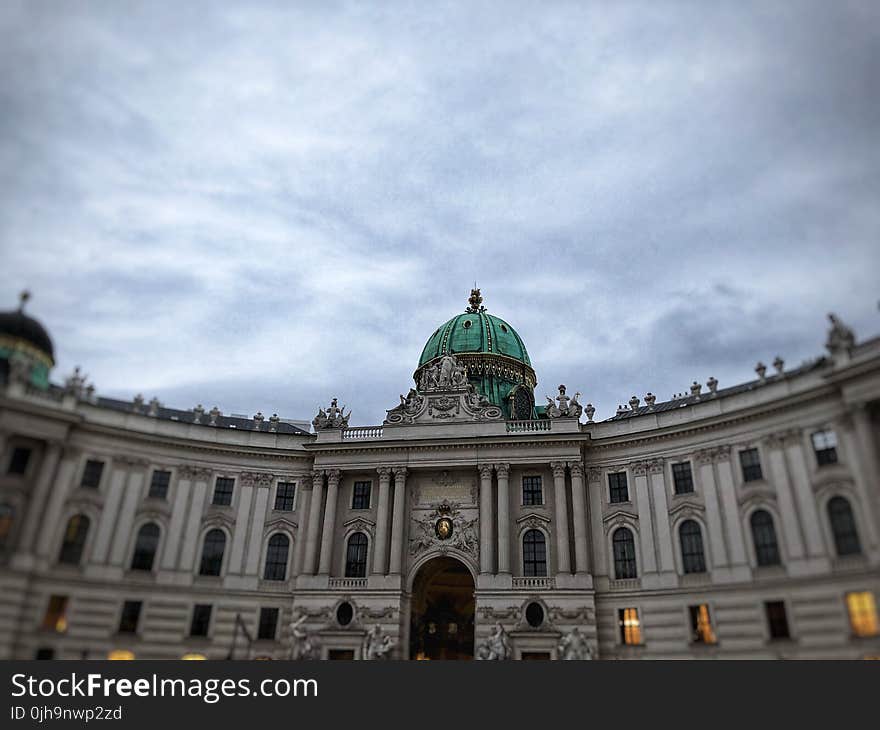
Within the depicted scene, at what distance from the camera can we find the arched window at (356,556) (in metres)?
43.5

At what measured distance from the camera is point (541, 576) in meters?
41.2

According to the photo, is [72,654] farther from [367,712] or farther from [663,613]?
[663,613]

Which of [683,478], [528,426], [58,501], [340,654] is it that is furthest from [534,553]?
[58,501]

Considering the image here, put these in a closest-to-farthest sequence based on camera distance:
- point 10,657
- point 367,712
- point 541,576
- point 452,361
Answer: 1. point 367,712
2. point 10,657
3. point 541,576
4. point 452,361

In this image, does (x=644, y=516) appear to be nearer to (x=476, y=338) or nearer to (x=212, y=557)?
(x=476, y=338)

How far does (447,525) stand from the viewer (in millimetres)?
43688

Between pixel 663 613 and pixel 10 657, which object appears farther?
pixel 663 613

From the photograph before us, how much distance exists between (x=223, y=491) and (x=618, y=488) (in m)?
26.5

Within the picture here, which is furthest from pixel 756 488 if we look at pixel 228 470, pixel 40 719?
pixel 40 719

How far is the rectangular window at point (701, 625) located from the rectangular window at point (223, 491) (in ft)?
98.1

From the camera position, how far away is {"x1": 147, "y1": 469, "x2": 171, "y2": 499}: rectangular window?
4141 centimetres

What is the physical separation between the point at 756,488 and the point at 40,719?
3620 cm

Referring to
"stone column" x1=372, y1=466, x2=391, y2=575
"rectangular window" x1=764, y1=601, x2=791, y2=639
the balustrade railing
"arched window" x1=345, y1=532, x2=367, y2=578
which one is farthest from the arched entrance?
"rectangular window" x1=764, y1=601, x2=791, y2=639

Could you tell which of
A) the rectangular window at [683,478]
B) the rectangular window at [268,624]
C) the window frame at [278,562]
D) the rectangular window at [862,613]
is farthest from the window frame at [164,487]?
the rectangular window at [862,613]
